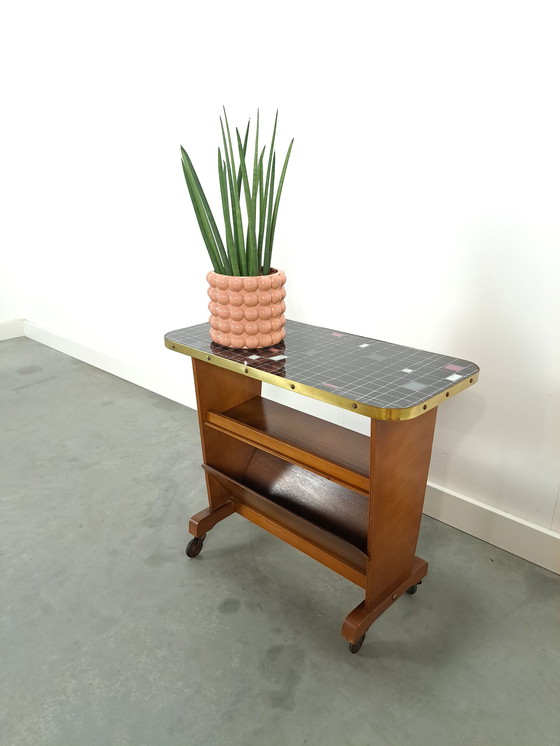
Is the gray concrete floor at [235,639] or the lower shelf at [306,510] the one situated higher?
the lower shelf at [306,510]

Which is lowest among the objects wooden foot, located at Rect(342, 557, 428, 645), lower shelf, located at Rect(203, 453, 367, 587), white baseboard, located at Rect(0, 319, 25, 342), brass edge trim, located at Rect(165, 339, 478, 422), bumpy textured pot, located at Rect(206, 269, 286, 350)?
white baseboard, located at Rect(0, 319, 25, 342)

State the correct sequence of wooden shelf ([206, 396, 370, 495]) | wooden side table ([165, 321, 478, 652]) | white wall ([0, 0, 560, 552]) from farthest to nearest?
white wall ([0, 0, 560, 552]) < wooden shelf ([206, 396, 370, 495]) < wooden side table ([165, 321, 478, 652])

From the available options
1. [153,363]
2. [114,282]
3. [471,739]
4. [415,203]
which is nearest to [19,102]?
[114,282]

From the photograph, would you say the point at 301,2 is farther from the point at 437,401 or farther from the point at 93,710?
the point at 93,710

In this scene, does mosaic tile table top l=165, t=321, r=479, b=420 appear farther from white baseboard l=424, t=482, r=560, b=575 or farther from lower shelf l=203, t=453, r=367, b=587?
white baseboard l=424, t=482, r=560, b=575

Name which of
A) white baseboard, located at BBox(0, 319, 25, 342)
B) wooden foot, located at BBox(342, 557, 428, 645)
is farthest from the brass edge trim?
white baseboard, located at BBox(0, 319, 25, 342)

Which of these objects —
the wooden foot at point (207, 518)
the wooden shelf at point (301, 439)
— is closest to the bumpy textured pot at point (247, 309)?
the wooden shelf at point (301, 439)

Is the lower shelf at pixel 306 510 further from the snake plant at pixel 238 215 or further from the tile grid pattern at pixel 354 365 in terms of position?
the snake plant at pixel 238 215

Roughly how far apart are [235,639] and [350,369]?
86cm

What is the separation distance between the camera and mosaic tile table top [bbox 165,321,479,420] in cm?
133

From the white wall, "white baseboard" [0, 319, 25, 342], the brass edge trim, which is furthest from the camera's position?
"white baseboard" [0, 319, 25, 342]

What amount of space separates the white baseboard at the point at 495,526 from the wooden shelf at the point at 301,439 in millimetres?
579

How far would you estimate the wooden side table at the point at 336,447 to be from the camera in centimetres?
141

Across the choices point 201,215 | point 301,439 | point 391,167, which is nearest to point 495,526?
point 301,439
